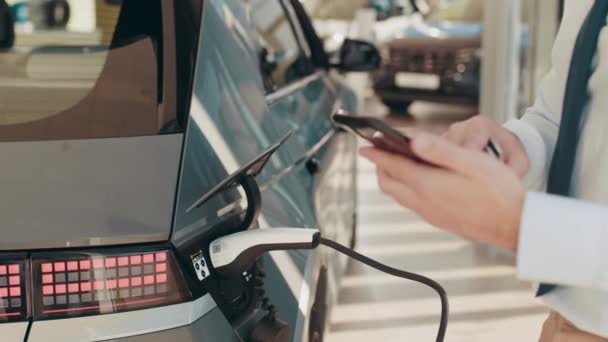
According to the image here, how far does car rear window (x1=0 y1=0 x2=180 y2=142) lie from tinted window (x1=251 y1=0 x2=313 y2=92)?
3.86ft

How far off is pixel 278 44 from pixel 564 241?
252cm

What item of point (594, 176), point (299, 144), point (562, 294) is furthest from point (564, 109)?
point (299, 144)

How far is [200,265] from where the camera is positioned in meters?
1.50

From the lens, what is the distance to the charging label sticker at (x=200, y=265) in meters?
1.49

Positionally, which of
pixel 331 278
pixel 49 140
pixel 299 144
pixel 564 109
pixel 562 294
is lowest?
pixel 331 278

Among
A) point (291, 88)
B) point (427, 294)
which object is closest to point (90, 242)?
point (291, 88)

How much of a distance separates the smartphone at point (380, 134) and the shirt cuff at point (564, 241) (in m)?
0.15

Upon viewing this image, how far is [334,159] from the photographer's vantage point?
3.12m

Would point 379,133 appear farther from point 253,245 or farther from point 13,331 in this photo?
point 13,331

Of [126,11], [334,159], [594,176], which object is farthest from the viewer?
[334,159]

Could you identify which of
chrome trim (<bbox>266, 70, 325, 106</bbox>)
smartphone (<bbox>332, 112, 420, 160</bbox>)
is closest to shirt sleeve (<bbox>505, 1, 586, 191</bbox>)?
smartphone (<bbox>332, 112, 420, 160</bbox>)

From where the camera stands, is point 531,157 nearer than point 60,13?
Yes

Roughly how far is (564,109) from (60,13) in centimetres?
240

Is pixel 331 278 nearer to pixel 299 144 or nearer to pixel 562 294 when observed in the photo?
pixel 299 144
